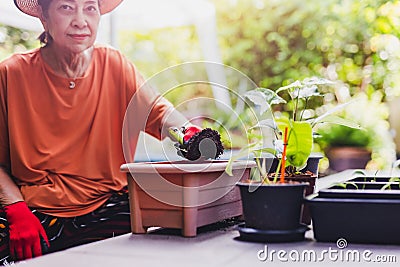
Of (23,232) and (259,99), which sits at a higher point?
(259,99)

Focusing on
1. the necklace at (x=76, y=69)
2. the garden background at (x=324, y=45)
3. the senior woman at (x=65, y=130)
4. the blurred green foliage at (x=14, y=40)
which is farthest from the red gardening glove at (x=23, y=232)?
the garden background at (x=324, y=45)

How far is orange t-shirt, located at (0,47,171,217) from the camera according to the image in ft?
5.49

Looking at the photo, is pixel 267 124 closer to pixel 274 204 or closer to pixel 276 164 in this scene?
pixel 276 164

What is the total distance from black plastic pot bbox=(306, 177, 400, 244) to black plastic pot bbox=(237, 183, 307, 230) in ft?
0.09

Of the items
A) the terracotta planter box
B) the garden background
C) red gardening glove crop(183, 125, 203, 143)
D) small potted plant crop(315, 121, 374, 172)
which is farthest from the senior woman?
the garden background

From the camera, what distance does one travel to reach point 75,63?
70.3 inches

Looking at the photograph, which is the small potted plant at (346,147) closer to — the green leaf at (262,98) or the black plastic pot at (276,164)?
the black plastic pot at (276,164)

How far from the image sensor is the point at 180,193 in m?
1.20

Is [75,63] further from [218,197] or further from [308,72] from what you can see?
[308,72]

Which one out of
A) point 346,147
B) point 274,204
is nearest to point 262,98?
point 274,204

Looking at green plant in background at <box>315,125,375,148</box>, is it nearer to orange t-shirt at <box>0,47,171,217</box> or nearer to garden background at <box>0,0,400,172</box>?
garden background at <box>0,0,400,172</box>

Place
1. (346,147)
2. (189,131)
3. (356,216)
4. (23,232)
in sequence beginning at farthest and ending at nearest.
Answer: (346,147)
(23,232)
(189,131)
(356,216)

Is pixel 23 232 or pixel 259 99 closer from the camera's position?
pixel 259 99

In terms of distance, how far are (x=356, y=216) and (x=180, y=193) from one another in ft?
1.10
